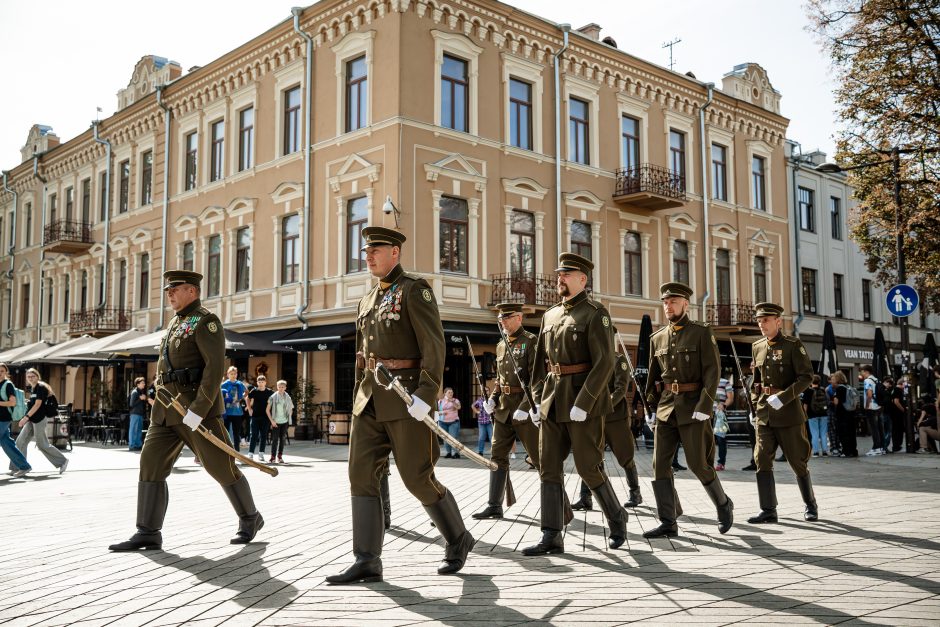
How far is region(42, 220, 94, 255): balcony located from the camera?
3478 cm

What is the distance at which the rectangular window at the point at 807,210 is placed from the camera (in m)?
36.1

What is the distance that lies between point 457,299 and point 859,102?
427 inches

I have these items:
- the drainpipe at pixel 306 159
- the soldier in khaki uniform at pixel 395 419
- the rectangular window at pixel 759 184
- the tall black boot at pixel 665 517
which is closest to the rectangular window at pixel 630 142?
the rectangular window at pixel 759 184

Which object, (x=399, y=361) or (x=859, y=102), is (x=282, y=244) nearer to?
(x=859, y=102)

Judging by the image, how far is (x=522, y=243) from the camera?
80.8ft

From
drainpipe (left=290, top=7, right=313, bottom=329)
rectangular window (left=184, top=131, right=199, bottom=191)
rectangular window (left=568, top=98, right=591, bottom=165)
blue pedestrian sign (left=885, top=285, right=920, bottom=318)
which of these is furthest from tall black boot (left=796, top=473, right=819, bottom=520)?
rectangular window (left=184, top=131, right=199, bottom=191)

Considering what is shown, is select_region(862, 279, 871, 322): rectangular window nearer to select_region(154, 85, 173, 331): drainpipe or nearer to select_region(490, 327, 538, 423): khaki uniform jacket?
select_region(154, 85, 173, 331): drainpipe

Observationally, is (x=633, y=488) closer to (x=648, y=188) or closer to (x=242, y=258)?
(x=648, y=188)

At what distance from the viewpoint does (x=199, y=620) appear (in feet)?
15.0

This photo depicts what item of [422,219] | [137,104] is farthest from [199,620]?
[137,104]

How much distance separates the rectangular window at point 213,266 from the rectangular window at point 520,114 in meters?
9.90

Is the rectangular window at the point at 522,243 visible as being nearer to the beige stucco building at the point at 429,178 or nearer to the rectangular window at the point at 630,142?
the beige stucco building at the point at 429,178

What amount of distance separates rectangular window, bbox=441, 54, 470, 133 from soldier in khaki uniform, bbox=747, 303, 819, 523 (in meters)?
15.6

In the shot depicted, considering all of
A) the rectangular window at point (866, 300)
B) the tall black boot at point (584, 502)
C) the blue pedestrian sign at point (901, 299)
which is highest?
the rectangular window at point (866, 300)
